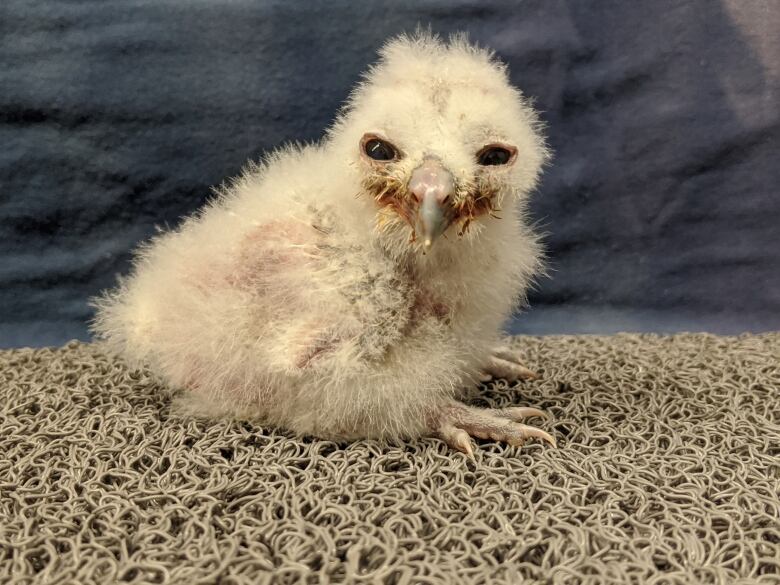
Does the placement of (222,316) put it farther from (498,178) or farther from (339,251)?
(498,178)

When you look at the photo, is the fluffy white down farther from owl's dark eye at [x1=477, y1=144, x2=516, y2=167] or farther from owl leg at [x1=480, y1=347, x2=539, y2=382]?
owl leg at [x1=480, y1=347, x2=539, y2=382]

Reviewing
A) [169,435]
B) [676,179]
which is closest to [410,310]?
[169,435]

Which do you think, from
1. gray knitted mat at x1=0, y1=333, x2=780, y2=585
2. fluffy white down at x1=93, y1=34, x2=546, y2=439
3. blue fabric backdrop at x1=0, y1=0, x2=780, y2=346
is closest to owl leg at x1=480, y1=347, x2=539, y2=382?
gray knitted mat at x1=0, y1=333, x2=780, y2=585

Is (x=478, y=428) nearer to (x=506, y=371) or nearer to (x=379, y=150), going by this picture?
(x=506, y=371)

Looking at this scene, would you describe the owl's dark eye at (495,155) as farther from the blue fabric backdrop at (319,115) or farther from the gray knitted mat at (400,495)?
the blue fabric backdrop at (319,115)

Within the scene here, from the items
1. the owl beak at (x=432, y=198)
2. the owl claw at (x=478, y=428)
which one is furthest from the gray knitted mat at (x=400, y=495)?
the owl beak at (x=432, y=198)

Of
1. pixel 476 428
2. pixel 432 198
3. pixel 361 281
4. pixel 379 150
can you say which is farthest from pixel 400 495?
pixel 379 150
